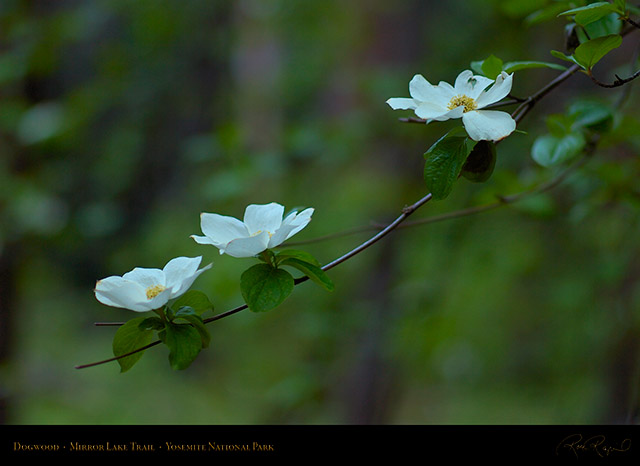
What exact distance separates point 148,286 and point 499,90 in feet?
1.10

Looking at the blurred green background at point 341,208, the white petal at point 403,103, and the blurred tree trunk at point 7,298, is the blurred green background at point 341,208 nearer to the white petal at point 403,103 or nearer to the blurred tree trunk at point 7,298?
the blurred tree trunk at point 7,298

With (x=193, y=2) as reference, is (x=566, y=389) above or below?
below

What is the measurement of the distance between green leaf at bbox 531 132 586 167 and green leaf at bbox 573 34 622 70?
0.18m

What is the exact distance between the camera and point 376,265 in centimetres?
181

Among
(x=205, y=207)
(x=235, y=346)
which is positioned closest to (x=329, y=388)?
(x=205, y=207)

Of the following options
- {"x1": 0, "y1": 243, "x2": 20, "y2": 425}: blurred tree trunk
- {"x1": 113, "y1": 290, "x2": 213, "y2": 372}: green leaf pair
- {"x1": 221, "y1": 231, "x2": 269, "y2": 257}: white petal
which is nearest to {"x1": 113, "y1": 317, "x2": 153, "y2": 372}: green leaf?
{"x1": 113, "y1": 290, "x2": 213, "y2": 372}: green leaf pair

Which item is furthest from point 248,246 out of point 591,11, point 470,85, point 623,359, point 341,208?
point 623,359

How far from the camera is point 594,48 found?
43 cm

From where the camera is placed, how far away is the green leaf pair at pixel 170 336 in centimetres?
43

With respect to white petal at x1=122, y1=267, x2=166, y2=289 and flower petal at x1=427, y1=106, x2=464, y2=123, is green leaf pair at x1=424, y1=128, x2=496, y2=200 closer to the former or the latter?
flower petal at x1=427, y1=106, x2=464, y2=123

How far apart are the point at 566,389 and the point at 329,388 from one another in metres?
1.37

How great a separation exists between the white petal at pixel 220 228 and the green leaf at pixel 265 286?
0.04 meters

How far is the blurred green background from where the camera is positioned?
1423 mm
